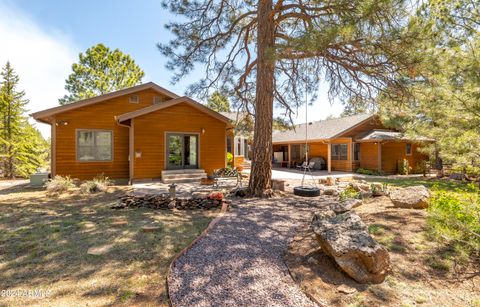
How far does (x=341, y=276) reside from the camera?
291 cm

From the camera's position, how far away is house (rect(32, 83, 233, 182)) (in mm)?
10134

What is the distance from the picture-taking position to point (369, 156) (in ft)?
54.6

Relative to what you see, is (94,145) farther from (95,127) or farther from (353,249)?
(353,249)

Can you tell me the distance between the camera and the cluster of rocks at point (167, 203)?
6320 mm

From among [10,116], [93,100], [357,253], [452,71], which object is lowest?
[357,253]

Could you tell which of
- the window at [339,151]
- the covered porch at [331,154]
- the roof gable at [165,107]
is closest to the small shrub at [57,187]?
the roof gable at [165,107]

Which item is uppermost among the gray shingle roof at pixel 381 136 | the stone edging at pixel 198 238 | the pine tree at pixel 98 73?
the pine tree at pixel 98 73

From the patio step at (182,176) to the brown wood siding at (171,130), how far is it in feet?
1.48

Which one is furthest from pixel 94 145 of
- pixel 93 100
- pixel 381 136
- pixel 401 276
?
pixel 381 136

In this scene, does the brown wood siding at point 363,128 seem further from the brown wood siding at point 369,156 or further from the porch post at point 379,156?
the porch post at point 379,156

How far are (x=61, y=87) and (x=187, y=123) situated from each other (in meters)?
26.3

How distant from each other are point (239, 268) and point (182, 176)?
26.5ft

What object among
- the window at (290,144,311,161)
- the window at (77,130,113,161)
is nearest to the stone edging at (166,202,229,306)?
the window at (77,130,113,161)

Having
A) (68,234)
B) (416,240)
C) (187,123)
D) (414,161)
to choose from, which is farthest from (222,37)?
(414,161)
